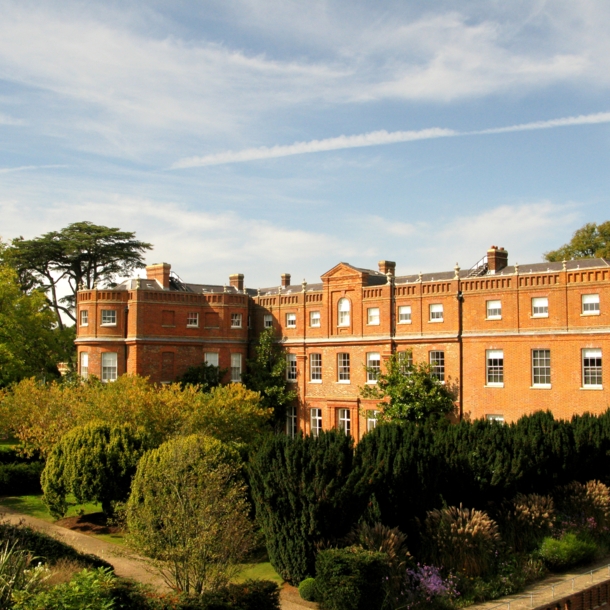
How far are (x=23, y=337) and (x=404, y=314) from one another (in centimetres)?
2346

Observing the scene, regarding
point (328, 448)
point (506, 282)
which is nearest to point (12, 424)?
point (328, 448)

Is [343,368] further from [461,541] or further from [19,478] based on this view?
[461,541]

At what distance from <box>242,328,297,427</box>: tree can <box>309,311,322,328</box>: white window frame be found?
2992 mm

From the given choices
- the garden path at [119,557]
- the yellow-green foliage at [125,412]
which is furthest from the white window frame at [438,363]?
the garden path at [119,557]

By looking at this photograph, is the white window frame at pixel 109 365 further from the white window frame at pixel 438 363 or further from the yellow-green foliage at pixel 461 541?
the yellow-green foliage at pixel 461 541

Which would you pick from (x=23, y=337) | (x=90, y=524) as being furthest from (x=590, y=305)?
(x=23, y=337)

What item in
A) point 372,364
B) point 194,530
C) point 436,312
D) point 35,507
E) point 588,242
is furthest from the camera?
point 588,242

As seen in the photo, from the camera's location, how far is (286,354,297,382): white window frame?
160 feet

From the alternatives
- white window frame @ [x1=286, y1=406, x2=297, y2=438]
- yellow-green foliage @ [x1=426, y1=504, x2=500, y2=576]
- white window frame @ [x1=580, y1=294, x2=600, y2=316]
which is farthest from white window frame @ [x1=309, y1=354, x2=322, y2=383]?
yellow-green foliage @ [x1=426, y1=504, x2=500, y2=576]

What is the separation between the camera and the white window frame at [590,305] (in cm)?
3700

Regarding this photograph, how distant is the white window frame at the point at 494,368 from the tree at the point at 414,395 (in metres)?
2.31

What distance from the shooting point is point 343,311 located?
153ft

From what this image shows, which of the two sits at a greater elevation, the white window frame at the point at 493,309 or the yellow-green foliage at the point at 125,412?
the white window frame at the point at 493,309

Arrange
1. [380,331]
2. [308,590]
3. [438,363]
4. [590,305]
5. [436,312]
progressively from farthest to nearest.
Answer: [380,331]
[436,312]
[438,363]
[590,305]
[308,590]
